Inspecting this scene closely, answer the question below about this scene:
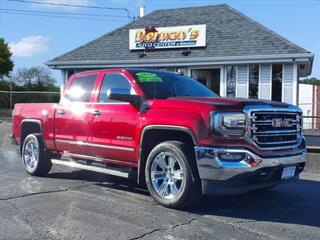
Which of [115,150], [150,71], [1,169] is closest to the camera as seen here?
[115,150]

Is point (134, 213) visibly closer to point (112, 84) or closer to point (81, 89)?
point (112, 84)

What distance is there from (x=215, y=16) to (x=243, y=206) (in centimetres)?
1700

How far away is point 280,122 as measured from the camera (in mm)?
6328

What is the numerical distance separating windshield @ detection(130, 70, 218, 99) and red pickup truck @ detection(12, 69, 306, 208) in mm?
16

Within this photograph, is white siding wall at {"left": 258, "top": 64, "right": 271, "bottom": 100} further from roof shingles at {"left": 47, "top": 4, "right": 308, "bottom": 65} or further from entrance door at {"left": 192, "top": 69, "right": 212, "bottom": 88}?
entrance door at {"left": 192, "top": 69, "right": 212, "bottom": 88}

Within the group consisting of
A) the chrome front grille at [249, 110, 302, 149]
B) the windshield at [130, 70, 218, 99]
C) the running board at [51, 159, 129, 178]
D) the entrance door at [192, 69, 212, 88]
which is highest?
→ the entrance door at [192, 69, 212, 88]

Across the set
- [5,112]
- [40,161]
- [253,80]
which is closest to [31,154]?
[40,161]

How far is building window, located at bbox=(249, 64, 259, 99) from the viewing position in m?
19.6

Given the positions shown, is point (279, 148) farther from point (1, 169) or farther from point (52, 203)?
point (1, 169)

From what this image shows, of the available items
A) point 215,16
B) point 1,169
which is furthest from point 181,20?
point 1,169

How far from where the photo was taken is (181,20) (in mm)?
22688

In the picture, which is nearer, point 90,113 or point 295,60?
point 90,113

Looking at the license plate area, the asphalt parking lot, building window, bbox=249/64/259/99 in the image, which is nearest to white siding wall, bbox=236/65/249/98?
building window, bbox=249/64/259/99

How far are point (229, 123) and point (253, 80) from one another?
14.4 m
